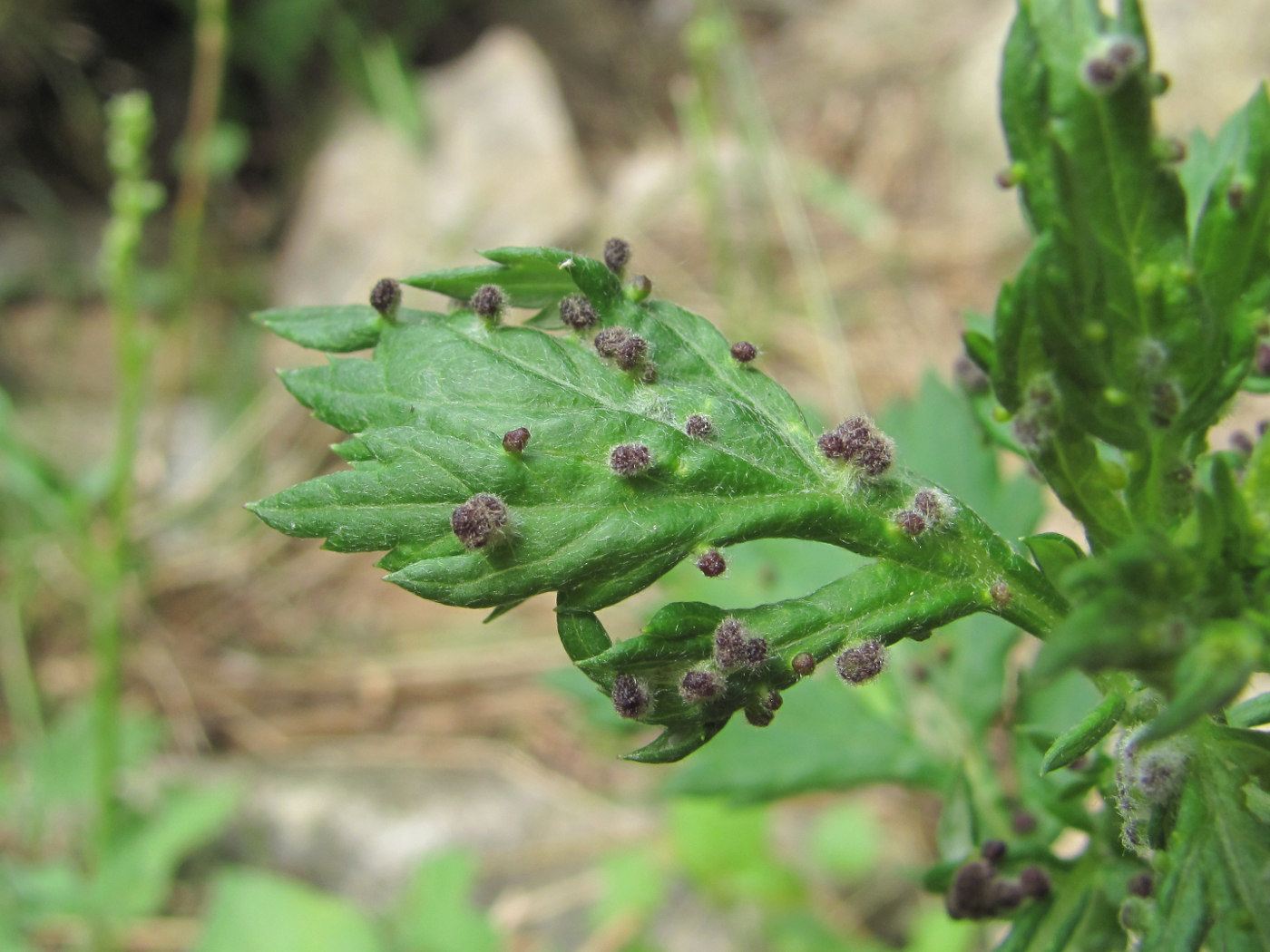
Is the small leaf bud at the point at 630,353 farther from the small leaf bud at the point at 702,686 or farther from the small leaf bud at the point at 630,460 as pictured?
the small leaf bud at the point at 702,686

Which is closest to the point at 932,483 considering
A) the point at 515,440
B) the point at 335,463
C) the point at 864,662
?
the point at 864,662

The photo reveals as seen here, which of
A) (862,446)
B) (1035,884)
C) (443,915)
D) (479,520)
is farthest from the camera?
(443,915)

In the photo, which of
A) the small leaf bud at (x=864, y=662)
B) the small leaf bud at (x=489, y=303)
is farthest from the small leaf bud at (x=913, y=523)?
the small leaf bud at (x=489, y=303)

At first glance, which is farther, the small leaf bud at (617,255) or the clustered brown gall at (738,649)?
the small leaf bud at (617,255)

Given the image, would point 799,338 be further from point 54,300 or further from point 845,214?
point 54,300

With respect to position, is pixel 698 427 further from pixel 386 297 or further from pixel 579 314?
pixel 386 297

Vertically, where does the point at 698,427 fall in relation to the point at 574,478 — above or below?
above

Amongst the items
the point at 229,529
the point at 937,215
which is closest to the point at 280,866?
the point at 229,529
